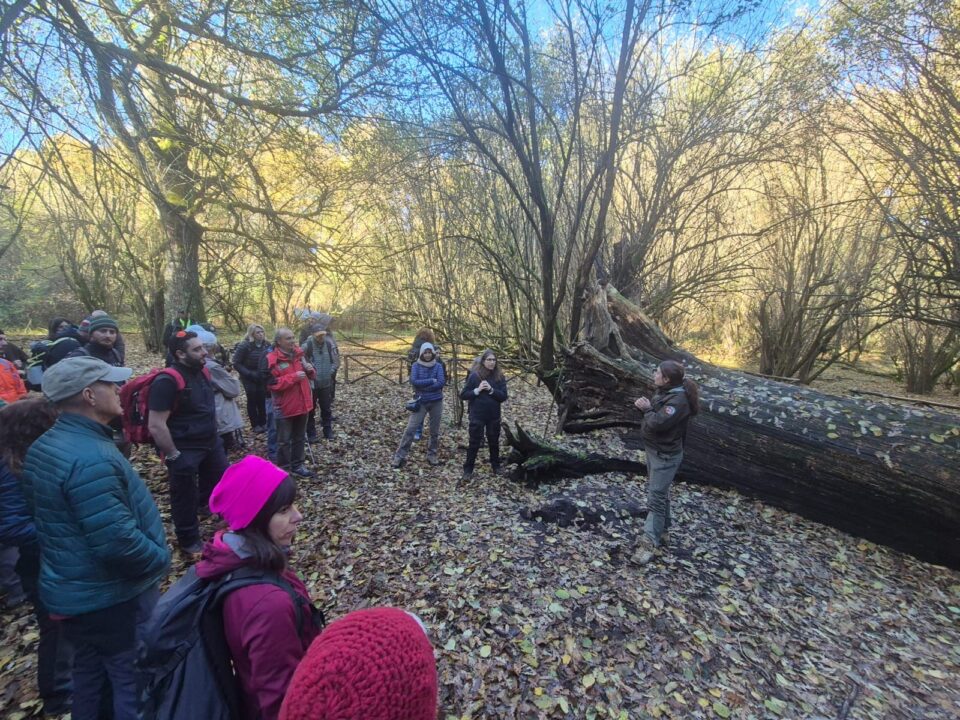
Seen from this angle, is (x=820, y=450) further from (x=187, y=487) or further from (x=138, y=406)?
(x=138, y=406)

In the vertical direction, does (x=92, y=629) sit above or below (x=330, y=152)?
below

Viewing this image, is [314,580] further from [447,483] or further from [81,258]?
[81,258]

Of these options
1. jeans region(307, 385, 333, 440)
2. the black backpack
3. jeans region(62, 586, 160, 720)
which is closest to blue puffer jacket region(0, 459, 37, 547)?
jeans region(62, 586, 160, 720)

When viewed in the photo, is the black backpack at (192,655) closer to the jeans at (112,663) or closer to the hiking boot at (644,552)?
the jeans at (112,663)

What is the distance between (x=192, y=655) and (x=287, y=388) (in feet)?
12.9

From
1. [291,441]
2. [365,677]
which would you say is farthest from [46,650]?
[291,441]

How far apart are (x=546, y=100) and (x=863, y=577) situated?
7.42 meters

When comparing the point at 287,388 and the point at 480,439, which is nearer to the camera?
Result: the point at 287,388

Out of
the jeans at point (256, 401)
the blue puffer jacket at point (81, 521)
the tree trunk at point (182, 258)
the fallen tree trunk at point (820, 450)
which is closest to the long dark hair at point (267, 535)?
the blue puffer jacket at point (81, 521)

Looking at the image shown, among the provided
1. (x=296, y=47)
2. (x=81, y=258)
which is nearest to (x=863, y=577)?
(x=296, y=47)

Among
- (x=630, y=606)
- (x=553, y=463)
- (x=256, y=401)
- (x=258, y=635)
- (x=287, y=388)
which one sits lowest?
(x=630, y=606)

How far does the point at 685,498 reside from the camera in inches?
192

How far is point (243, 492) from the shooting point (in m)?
1.42

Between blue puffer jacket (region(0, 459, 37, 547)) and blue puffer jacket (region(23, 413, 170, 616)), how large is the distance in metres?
0.56
